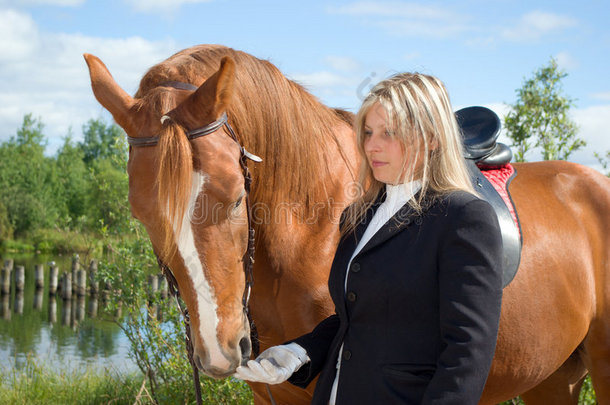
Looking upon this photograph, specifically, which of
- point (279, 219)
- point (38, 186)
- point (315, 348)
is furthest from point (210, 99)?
point (38, 186)

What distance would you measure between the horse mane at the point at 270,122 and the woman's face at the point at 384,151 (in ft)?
2.58

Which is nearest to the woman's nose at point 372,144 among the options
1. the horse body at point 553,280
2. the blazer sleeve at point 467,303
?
the blazer sleeve at point 467,303

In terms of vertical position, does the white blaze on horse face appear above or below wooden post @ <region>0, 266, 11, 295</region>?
above

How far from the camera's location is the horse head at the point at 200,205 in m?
1.85

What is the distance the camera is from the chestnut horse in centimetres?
189

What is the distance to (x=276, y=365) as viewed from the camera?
1702 millimetres

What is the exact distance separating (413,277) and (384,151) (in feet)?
1.31

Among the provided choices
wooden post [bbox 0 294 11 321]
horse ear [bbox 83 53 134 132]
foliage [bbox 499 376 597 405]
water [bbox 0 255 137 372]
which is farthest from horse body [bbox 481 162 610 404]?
wooden post [bbox 0 294 11 321]

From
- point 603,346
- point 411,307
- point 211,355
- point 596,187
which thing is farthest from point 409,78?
point 603,346

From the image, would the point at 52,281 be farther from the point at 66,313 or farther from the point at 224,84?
the point at 224,84

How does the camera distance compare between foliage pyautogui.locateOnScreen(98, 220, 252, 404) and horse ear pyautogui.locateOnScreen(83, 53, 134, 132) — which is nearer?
horse ear pyautogui.locateOnScreen(83, 53, 134, 132)

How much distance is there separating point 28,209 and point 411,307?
4457 centimetres

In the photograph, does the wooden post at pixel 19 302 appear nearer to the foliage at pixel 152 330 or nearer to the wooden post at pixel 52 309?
the wooden post at pixel 52 309

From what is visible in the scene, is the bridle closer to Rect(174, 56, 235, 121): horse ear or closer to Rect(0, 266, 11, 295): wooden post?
Rect(174, 56, 235, 121): horse ear
